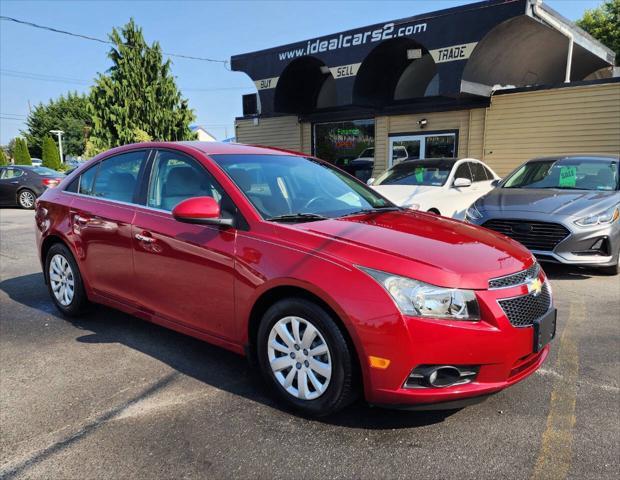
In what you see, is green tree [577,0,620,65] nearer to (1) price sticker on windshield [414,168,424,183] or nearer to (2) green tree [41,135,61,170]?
(1) price sticker on windshield [414,168,424,183]

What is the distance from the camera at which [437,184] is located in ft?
26.9

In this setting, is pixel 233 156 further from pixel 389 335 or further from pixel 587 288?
pixel 587 288

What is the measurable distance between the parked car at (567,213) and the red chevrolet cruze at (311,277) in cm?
286

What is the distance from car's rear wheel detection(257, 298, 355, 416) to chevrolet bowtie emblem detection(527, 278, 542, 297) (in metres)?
1.10

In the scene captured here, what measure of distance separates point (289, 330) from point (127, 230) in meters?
1.69

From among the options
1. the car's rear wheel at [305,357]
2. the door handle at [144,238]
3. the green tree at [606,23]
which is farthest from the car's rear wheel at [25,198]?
the green tree at [606,23]

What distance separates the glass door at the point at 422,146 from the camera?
1278 cm

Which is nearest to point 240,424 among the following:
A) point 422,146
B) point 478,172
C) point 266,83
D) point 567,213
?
point 567,213

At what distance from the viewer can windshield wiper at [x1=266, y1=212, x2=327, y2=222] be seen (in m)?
2.97

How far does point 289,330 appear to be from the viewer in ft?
8.84

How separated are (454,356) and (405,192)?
19.4ft

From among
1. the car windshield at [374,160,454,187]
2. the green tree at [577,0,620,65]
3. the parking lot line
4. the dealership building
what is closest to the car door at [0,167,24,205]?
the dealership building

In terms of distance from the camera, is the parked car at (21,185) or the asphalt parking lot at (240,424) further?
the parked car at (21,185)

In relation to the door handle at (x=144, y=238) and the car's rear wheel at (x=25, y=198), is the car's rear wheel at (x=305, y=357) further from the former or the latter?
the car's rear wheel at (x=25, y=198)
